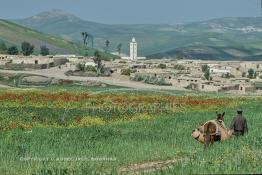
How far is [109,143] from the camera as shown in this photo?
24.9 m

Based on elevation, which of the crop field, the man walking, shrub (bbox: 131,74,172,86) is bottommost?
shrub (bbox: 131,74,172,86)

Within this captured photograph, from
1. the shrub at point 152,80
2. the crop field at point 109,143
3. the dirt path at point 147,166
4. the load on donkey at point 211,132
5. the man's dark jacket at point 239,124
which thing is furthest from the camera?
the shrub at point 152,80

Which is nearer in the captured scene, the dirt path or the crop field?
the crop field

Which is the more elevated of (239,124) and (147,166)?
(239,124)

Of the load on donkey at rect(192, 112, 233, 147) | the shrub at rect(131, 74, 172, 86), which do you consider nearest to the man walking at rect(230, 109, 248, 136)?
the load on donkey at rect(192, 112, 233, 147)

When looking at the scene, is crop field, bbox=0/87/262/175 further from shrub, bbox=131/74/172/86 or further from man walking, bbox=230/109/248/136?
shrub, bbox=131/74/172/86

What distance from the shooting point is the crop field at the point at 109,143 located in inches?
651

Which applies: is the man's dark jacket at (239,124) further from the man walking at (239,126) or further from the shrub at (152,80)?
the shrub at (152,80)

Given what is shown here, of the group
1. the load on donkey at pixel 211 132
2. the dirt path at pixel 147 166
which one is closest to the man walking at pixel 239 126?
the load on donkey at pixel 211 132

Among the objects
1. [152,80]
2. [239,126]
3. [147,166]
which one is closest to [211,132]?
[239,126]

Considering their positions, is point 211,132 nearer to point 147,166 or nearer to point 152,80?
point 147,166

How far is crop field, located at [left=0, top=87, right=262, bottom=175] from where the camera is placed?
16.5 meters

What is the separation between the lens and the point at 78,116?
40.2m

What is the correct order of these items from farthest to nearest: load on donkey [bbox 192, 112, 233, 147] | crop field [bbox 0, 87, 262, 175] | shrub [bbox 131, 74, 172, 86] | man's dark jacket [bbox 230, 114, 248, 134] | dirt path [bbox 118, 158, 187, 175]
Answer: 1. shrub [bbox 131, 74, 172, 86]
2. man's dark jacket [bbox 230, 114, 248, 134]
3. load on donkey [bbox 192, 112, 233, 147]
4. dirt path [bbox 118, 158, 187, 175]
5. crop field [bbox 0, 87, 262, 175]
